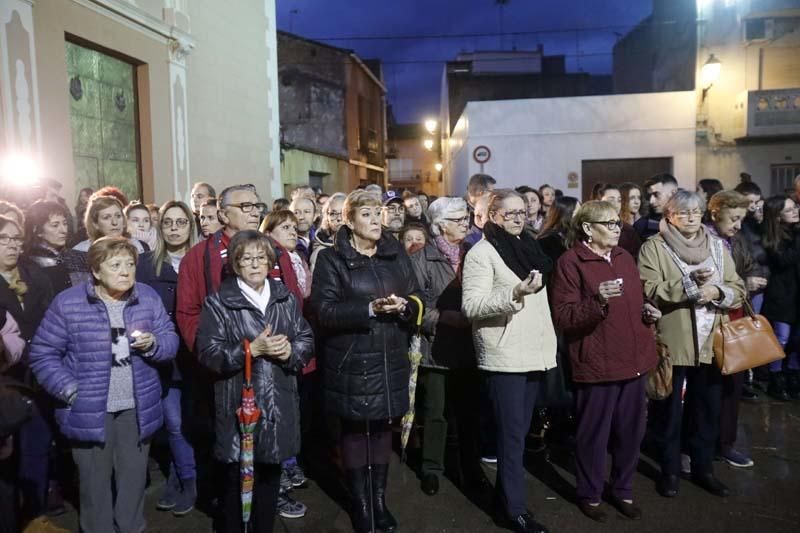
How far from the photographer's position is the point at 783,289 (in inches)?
260

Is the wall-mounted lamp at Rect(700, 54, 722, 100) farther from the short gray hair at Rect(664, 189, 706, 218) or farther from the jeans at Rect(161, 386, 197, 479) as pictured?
the jeans at Rect(161, 386, 197, 479)

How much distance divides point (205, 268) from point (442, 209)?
1884mm

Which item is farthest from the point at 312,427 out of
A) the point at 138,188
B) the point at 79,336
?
the point at 138,188

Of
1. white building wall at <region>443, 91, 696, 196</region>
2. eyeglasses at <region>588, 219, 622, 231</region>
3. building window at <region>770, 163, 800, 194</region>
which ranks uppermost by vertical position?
white building wall at <region>443, 91, 696, 196</region>

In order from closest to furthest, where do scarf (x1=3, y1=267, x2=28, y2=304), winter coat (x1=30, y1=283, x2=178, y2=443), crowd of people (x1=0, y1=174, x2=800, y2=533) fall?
1. winter coat (x1=30, y1=283, x2=178, y2=443)
2. crowd of people (x1=0, y1=174, x2=800, y2=533)
3. scarf (x1=3, y1=267, x2=28, y2=304)

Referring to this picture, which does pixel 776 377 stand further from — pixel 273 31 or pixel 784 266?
pixel 273 31

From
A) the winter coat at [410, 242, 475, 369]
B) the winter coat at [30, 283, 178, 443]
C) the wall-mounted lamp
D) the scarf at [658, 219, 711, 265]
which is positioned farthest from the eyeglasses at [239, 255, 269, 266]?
the wall-mounted lamp

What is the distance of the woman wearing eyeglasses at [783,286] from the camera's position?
6.38 metres

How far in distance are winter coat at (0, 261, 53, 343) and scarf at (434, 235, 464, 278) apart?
8.96 feet

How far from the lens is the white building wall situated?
17703mm

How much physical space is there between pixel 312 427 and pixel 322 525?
1667 mm

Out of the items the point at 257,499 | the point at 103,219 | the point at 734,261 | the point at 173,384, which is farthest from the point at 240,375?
the point at 734,261

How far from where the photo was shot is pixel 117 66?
8672 millimetres

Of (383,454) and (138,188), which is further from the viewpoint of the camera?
(138,188)
